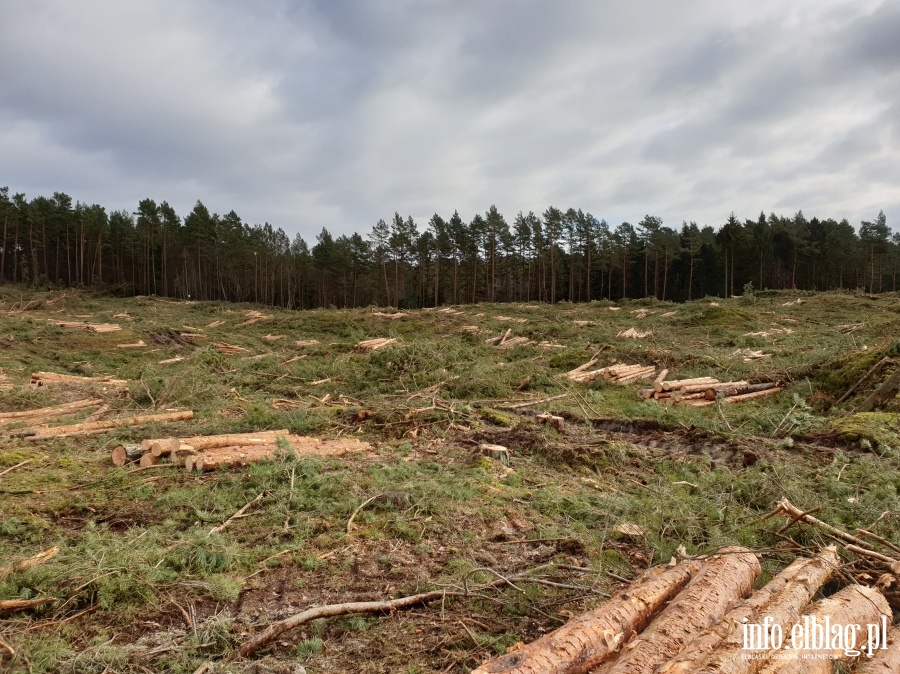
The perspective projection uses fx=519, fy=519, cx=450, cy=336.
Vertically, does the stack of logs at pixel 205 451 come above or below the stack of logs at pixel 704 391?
below

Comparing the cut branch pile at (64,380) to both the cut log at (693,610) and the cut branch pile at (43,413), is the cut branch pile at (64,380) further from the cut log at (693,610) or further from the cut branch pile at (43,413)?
the cut log at (693,610)

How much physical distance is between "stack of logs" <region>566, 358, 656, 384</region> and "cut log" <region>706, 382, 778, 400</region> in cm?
238

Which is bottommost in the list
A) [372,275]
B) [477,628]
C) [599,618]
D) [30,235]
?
[477,628]

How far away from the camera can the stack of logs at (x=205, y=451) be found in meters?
6.82

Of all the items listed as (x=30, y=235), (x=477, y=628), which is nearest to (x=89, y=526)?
(x=477, y=628)

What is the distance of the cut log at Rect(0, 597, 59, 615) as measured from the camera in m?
3.48

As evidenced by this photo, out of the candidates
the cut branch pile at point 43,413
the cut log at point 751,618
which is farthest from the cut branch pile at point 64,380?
the cut log at point 751,618

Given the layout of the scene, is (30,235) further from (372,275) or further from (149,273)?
(372,275)

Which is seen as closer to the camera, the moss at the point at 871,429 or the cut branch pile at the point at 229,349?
A: the moss at the point at 871,429

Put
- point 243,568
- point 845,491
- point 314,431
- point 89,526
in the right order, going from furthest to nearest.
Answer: point 314,431, point 845,491, point 89,526, point 243,568

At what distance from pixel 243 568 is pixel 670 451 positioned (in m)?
6.74

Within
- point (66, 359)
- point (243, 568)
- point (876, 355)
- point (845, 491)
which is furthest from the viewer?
point (66, 359)

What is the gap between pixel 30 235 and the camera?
57.2 meters

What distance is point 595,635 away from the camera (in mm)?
2969
